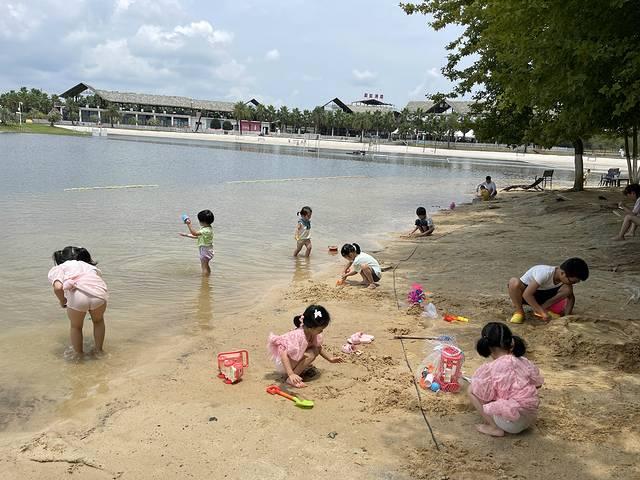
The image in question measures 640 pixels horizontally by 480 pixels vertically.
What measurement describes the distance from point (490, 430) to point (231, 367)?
2.48m

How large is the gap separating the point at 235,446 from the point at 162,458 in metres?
0.54

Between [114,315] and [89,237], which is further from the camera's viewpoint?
[89,237]

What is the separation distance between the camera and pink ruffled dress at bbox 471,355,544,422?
402 centimetres

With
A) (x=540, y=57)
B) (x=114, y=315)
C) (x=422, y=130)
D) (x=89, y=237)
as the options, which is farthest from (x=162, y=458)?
(x=422, y=130)

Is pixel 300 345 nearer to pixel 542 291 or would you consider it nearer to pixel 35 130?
pixel 542 291

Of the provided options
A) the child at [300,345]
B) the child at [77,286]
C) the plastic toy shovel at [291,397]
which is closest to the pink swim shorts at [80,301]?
the child at [77,286]

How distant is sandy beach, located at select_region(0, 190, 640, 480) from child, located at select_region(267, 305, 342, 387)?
19 cm

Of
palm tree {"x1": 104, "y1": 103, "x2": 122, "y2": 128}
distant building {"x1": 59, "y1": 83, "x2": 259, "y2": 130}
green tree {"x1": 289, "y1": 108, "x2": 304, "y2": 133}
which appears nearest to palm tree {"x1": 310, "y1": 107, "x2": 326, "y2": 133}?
green tree {"x1": 289, "y1": 108, "x2": 304, "y2": 133}

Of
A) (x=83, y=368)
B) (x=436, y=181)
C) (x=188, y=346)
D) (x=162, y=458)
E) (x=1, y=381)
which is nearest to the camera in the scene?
(x=162, y=458)

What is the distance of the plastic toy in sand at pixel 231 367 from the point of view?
5199 mm

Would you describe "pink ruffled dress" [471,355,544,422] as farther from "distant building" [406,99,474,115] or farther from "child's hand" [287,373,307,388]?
"distant building" [406,99,474,115]

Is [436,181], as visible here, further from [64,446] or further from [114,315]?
[64,446]

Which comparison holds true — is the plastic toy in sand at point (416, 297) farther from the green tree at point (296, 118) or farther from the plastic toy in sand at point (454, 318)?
the green tree at point (296, 118)

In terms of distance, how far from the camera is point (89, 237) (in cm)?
1259
